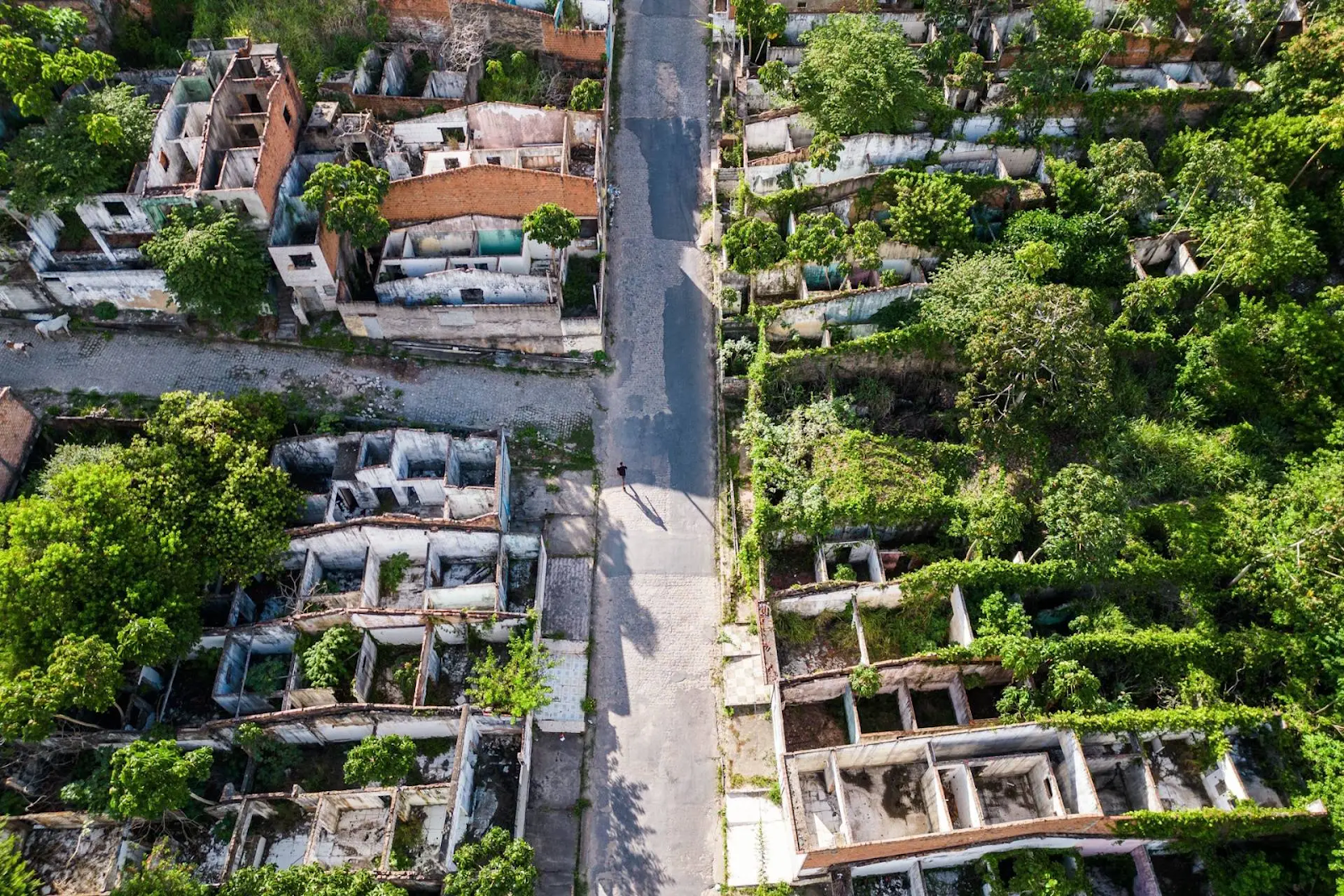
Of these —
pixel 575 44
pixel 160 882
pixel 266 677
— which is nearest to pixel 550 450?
pixel 266 677

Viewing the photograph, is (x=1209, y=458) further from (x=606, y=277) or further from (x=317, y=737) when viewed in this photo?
(x=317, y=737)

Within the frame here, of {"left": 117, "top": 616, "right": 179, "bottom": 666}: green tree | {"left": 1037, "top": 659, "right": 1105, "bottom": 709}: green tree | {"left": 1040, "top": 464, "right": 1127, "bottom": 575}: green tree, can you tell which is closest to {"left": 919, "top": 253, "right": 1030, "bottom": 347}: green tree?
{"left": 1040, "top": 464, "right": 1127, "bottom": 575}: green tree

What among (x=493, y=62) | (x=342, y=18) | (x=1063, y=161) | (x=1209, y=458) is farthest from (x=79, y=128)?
(x=1209, y=458)

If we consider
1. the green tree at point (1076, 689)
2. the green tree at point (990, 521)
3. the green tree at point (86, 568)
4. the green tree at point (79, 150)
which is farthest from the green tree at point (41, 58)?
the green tree at point (1076, 689)

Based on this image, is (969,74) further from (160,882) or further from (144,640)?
(160,882)

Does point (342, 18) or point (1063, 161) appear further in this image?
point (342, 18)

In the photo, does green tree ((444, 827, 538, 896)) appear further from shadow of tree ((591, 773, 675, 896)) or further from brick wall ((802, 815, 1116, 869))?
brick wall ((802, 815, 1116, 869))
